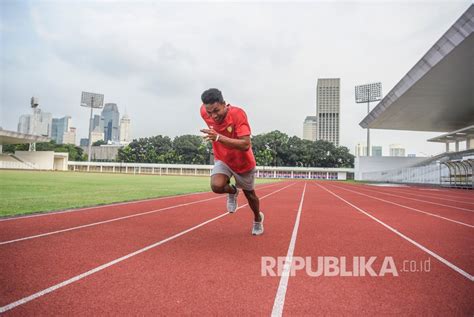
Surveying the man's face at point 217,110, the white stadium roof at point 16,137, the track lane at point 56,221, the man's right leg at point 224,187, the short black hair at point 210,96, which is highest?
the white stadium roof at point 16,137

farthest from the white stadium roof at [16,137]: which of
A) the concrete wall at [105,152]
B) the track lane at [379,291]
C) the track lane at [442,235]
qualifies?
the concrete wall at [105,152]

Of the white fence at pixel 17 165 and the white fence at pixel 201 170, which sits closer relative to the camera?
the white fence at pixel 17 165

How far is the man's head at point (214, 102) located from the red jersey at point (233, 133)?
6.6 inches

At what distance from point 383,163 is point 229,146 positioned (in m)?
48.0

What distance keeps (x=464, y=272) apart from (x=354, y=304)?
1.61m

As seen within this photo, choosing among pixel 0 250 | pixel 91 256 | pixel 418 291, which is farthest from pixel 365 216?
pixel 0 250

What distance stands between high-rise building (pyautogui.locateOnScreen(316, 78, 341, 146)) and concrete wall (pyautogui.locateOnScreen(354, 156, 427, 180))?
3954 inches

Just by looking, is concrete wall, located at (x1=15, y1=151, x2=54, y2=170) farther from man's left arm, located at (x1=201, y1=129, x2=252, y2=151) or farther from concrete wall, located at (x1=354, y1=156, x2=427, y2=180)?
man's left arm, located at (x1=201, y1=129, x2=252, y2=151)

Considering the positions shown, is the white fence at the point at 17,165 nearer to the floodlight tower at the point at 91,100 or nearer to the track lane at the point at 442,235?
the floodlight tower at the point at 91,100

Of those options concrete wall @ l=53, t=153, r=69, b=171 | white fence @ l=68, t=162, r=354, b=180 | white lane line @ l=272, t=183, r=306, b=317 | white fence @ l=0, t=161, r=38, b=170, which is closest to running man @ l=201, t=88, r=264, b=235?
white lane line @ l=272, t=183, r=306, b=317

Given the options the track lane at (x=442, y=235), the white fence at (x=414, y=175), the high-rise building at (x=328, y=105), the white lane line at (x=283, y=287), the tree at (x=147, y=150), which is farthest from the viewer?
the high-rise building at (x=328, y=105)

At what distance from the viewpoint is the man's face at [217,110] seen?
4.02 meters

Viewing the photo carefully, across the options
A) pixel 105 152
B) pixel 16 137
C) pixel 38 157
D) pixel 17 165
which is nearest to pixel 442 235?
pixel 16 137

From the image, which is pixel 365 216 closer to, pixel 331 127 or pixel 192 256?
pixel 192 256
